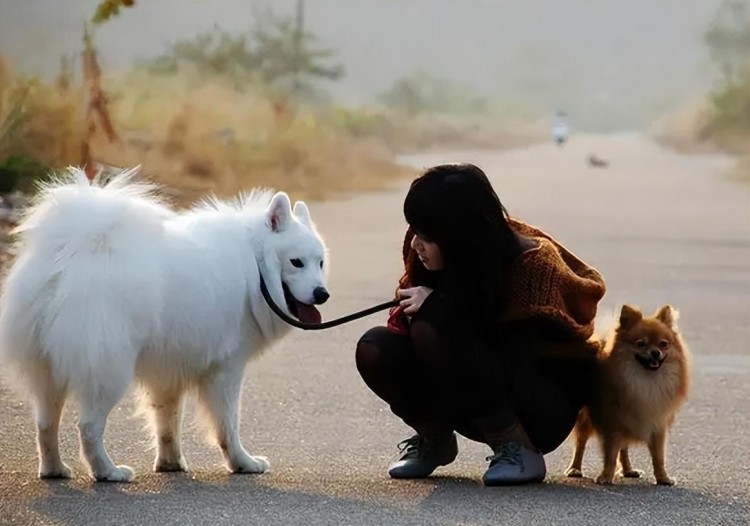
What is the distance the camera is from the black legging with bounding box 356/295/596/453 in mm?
5305

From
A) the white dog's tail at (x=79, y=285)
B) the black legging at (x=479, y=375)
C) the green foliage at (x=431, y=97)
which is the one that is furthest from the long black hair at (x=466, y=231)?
the green foliage at (x=431, y=97)

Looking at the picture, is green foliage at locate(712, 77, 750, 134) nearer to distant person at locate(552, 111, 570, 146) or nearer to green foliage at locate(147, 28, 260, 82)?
distant person at locate(552, 111, 570, 146)

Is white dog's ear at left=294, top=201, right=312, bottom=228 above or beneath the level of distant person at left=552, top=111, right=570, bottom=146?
beneath

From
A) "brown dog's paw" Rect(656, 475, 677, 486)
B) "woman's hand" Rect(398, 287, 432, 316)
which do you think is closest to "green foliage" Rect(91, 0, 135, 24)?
"woman's hand" Rect(398, 287, 432, 316)

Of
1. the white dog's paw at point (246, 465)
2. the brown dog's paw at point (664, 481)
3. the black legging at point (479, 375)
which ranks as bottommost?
the white dog's paw at point (246, 465)

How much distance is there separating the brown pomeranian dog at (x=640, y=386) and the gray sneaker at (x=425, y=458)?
0.56 m

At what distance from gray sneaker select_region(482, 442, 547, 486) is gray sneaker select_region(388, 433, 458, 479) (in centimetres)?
23

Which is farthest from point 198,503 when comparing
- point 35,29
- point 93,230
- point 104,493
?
point 35,29

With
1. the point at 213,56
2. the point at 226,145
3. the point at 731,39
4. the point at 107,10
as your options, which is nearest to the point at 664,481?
the point at 107,10

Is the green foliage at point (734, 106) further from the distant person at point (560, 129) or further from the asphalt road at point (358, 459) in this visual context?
the asphalt road at point (358, 459)

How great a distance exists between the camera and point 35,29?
14.0 meters

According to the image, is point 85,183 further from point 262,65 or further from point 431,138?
point 431,138

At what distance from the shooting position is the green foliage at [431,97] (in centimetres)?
2141

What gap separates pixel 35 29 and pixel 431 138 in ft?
29.0
